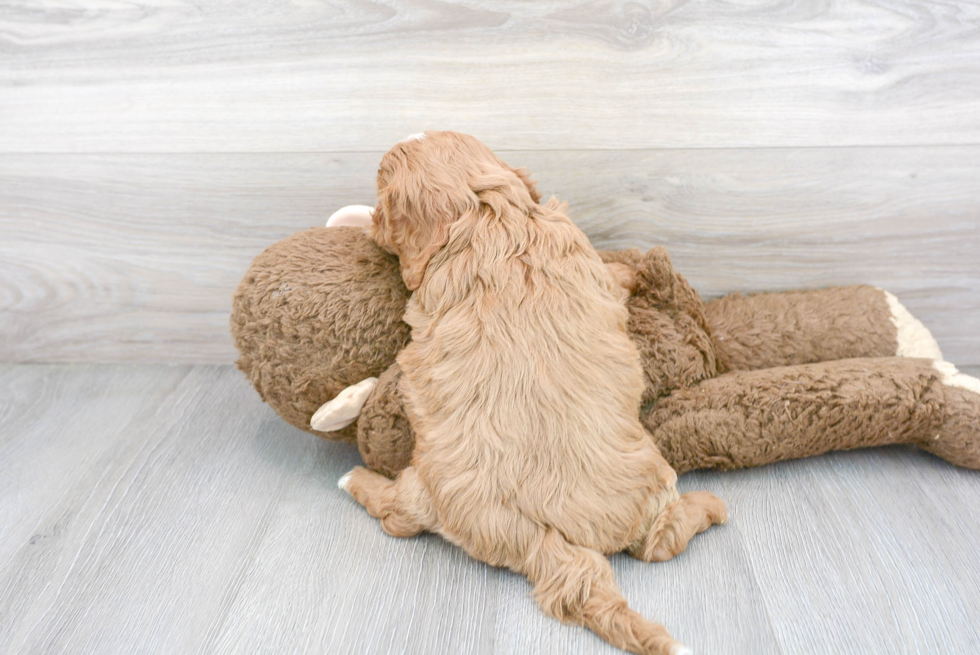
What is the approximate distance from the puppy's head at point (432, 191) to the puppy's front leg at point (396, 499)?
0.95 ft

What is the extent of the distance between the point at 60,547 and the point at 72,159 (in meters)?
0.77

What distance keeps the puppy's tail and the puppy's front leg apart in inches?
6.7

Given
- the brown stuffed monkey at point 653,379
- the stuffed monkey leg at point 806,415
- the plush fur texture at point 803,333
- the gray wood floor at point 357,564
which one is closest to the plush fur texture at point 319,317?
the brown stuffed monkey at point 653,379

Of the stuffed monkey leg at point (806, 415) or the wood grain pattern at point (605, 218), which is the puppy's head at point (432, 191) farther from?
the stuffed monkey leg at point (806, 415)

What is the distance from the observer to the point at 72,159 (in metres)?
1.49

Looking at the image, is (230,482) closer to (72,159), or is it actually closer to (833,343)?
(72,159)

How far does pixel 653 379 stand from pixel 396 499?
1.45 ft

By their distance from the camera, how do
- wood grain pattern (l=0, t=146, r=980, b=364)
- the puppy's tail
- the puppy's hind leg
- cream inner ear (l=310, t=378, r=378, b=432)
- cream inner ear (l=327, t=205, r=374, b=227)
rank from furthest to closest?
wood grain pattern (l=0, t=146, r=980, b=364), cream inner ear (l=327, t=205, r=374, b=227), cream inner ear (l=310, t=378, r=378, b=432), the puppy's hind leg, the puppy's tail

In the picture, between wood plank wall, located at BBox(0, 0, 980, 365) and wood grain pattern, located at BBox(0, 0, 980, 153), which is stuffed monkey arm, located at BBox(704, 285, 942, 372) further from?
wood grain pattern, located at BBox(0, 0, 980, 153)

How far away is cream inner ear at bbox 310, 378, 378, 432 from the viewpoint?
1151 mm

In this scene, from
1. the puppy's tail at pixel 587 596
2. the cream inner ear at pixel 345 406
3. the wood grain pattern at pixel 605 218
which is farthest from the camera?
the wood grain pattern at pixel 605 218

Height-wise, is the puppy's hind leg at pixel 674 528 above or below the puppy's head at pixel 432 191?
below

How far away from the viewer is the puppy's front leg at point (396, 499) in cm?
107

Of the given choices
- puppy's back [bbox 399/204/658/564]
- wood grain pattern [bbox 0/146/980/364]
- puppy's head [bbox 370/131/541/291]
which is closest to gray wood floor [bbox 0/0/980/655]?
wood grain pattern [bbox 0/146/980/364]
